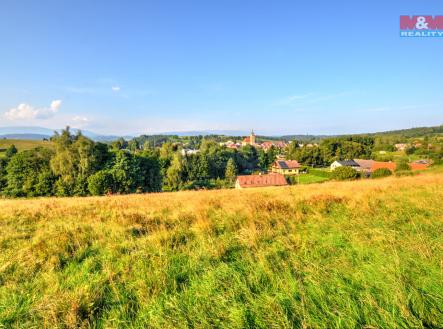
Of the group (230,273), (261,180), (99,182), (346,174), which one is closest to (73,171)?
(99,182)

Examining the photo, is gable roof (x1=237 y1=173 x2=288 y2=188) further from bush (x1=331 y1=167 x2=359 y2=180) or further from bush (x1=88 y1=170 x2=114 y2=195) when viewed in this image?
bush (x1=88 y1=170 x2=114 y2=195)

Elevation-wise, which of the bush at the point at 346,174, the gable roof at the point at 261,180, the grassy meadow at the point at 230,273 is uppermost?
the grassy meadow at the point at 230,273

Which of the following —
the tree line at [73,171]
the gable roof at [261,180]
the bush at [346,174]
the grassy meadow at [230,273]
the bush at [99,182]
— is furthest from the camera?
the gable roof at [261,180]

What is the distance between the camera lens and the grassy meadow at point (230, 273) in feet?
7.27

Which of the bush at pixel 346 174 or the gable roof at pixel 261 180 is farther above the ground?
the bush at pixel 346 174

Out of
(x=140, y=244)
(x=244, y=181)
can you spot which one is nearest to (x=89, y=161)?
(x=244, y=181)

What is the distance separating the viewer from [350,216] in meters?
5.29

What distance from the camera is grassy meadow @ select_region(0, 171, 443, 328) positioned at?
2.21 m

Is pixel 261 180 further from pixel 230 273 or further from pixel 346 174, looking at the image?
pixel 230 273

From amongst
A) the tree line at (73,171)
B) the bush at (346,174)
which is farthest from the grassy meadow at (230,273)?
the bush at (346,174)

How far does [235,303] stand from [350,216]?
13.6ft

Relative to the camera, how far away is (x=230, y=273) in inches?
116

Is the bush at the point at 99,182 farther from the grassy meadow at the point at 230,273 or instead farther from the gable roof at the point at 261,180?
the grassy meadow at the point at 230,273

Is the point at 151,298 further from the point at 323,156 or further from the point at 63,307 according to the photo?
the point at 323,156
